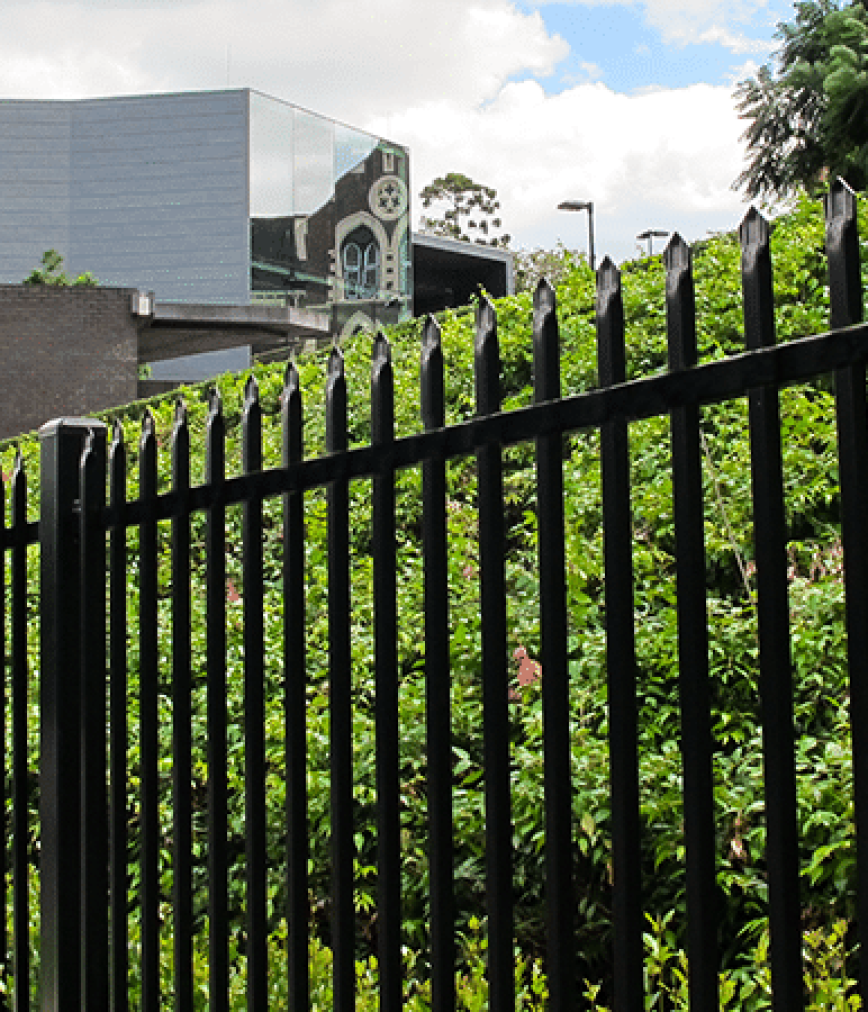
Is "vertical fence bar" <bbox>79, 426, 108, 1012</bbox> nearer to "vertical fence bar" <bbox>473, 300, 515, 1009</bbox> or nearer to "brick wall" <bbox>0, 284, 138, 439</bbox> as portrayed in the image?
"vertical fence bar" <bbox>473, 300, 515, 1009</bbox>

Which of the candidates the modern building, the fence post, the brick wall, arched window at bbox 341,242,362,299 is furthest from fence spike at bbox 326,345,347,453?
arched window at bbox 341,242,362,299

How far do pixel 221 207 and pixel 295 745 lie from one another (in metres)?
46.9

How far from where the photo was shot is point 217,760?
91.4 inches

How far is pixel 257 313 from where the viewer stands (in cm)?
2572

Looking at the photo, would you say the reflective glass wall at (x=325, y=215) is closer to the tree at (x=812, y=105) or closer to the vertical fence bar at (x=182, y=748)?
the tree at (x=812, y=105)

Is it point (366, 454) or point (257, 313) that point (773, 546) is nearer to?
point (366, 454)

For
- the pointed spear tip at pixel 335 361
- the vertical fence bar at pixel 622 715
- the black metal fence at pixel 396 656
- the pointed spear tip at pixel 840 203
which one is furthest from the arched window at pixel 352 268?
the pointed spear tip at pixel 840 203

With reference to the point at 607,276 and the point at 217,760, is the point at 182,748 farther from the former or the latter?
the point at 607,276

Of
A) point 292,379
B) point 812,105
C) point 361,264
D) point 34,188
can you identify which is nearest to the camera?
point 292,379

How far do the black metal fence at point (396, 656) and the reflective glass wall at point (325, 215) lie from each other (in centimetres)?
3697

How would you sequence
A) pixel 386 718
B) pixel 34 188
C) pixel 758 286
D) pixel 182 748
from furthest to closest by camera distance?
pixel 34 188, pixel 182 748, pixel 386 718, pixel 758 286

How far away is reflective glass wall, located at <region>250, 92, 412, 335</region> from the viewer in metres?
42.2

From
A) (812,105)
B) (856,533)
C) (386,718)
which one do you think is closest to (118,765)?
(386,718)

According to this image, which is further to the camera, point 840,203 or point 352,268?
point 352,268
